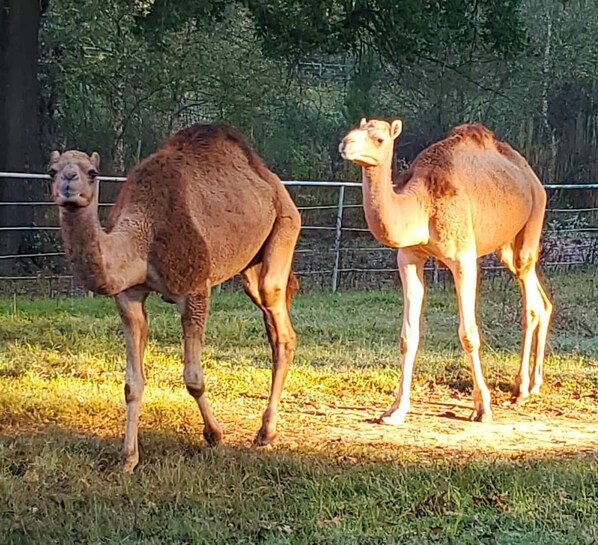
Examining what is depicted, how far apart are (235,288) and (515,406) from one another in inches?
290

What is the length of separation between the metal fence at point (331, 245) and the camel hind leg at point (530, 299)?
16.1 feet

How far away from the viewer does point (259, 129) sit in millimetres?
20422

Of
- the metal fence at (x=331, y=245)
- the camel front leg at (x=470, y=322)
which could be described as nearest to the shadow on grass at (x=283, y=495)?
the camel front leg at (x=470, y=322)

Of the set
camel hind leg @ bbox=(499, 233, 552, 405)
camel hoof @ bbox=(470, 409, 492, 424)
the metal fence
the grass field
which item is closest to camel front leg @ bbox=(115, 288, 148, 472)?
the grass field

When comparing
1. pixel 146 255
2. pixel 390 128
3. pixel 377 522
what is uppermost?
pixel 390 128

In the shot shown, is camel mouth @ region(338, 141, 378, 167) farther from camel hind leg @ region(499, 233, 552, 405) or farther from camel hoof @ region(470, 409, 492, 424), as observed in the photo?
camel hind leg @ region(499, 233, 552, 405)

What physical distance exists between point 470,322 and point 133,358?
87.8 inches

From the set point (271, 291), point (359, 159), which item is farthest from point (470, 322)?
point (359, 159)

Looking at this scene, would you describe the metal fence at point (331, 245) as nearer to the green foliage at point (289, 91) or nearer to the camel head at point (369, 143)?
the green foliage at point (289, 91)

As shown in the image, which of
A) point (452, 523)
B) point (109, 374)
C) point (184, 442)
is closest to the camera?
point (452, 523)

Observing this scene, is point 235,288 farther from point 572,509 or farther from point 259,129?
point 572,509

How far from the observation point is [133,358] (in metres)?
5.53

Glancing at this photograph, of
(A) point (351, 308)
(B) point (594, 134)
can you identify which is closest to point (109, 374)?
(A) point (351, 308)

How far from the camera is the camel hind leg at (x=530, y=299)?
7496mm
